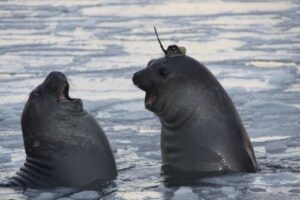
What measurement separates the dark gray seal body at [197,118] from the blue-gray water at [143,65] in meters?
0.20

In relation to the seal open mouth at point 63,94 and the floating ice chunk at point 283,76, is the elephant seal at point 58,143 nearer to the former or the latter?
the seal open mouth at point 63,94

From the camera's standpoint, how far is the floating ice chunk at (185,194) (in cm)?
707

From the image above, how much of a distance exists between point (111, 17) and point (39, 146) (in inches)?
497

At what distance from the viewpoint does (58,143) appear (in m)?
7.36

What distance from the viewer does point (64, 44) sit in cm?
1617

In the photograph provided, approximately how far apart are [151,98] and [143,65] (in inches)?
229

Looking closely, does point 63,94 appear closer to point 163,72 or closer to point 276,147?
point 163,72

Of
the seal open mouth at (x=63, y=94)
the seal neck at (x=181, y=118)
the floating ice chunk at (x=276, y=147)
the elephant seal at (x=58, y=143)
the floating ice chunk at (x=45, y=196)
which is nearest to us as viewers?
the floating ice chunk at (x=45, y=196)

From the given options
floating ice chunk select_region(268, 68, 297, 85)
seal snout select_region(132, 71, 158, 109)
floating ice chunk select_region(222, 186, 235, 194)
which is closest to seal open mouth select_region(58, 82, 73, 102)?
seal snout select_region(132, 71, 158, 109)

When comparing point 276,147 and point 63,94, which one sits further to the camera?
point 276,147

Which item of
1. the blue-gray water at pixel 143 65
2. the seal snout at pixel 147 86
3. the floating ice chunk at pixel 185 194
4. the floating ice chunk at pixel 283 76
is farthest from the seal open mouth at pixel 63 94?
the floating ice chunk at pixel 283 76

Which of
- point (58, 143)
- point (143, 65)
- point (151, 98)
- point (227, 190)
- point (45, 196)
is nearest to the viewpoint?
point (45, 196)

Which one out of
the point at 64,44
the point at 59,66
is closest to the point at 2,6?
the point at 64,44

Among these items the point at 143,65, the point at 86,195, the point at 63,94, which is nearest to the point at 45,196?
the point at 86,195
